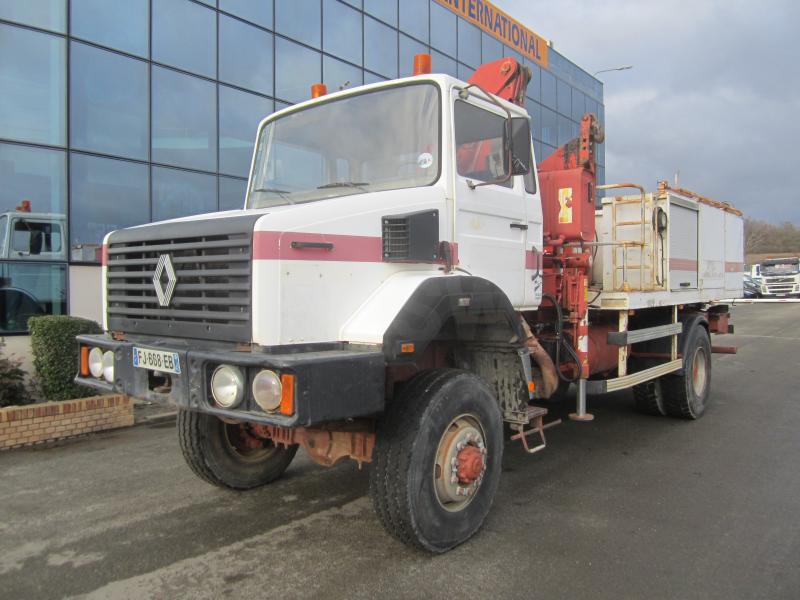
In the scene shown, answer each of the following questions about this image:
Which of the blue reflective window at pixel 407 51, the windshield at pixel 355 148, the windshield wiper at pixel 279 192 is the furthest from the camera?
the blue reflective window at pixel 407 51

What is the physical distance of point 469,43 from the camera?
59.6ft

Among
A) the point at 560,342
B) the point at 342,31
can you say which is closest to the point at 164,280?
the point at 560,342

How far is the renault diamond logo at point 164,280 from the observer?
3.52m

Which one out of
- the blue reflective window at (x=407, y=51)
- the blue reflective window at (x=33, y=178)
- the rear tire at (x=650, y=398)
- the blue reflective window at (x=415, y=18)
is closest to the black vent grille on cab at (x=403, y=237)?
the rear tire at (x=650, y=398)

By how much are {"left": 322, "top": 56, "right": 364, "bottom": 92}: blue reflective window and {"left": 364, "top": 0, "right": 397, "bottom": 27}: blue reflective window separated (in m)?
1.48

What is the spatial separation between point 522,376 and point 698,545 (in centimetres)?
144

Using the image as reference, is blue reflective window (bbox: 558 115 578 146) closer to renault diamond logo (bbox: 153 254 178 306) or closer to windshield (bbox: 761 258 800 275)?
windshield (bbox: 761 258 800 275)

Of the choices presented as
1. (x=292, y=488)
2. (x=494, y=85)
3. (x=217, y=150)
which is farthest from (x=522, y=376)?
(x=217, y=150)

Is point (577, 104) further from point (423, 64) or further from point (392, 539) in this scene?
point (392, 539)

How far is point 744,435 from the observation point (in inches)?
257

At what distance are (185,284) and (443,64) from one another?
50.0ft

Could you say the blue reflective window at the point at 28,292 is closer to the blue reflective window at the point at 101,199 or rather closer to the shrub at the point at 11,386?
the blue reflective window at the point at 101,199

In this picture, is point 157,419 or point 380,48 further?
point 380,48

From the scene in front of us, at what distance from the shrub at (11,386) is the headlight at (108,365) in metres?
3.36
